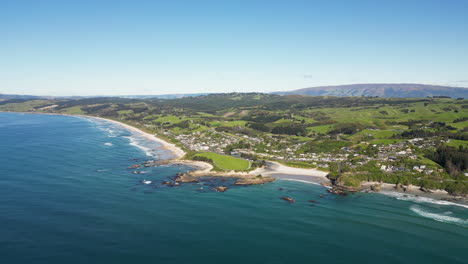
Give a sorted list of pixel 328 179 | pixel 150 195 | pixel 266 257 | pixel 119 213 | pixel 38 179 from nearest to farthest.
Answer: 1. pixel 266 257
2. pixel 119 213
3. pixel 150 195
4. pixel 38 179
5. pixel 328 179

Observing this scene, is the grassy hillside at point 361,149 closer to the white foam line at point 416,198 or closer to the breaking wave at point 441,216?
the white foam line at point 416,198

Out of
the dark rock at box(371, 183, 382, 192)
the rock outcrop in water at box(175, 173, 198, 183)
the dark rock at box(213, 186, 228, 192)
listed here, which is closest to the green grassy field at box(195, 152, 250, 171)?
the rock outcrop in water at box(175, 173, 198, 183)

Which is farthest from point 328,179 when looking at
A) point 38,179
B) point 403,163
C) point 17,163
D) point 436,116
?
point 436,116

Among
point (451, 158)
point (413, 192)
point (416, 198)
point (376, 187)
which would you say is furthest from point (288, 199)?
point (451, 158)

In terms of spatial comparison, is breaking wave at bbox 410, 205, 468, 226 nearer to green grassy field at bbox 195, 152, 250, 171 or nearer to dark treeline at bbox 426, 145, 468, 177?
dark treeline at bbox 426, 145, 468, 177

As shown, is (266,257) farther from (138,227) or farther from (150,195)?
(150,195)

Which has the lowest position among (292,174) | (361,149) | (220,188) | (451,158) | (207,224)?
(292,174)

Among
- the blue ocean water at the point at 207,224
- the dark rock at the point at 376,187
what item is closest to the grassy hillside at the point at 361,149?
the dark rock at the point at 376,187

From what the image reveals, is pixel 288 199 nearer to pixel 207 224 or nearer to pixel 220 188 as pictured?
pixel 220 188
